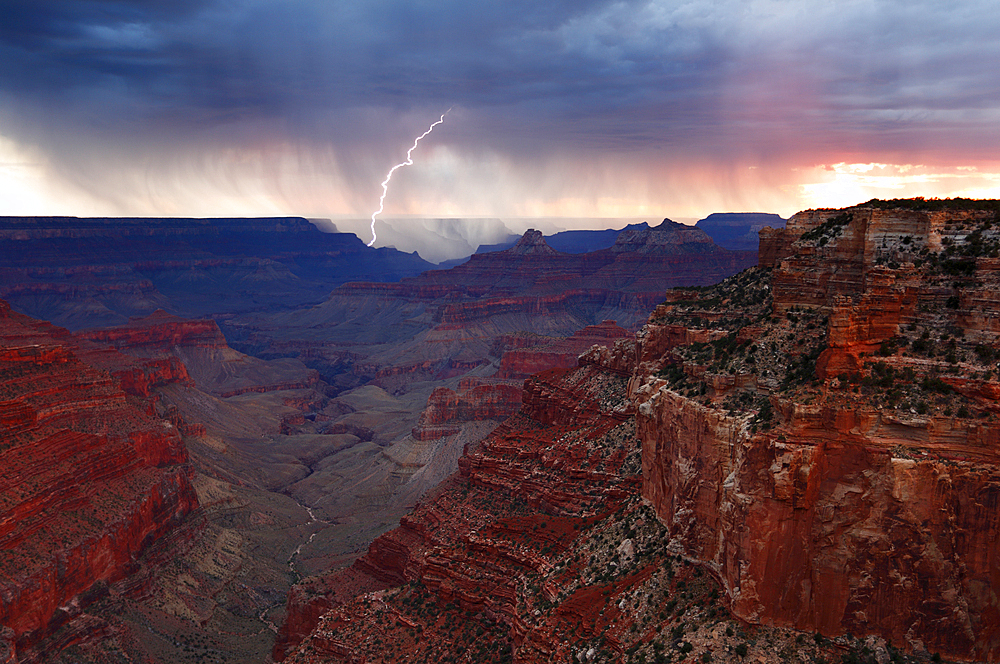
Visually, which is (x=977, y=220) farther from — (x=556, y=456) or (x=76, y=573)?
(x=76, y=573)

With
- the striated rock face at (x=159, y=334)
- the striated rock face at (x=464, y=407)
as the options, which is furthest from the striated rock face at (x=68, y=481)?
the striated rock face at (x=159, y=334)

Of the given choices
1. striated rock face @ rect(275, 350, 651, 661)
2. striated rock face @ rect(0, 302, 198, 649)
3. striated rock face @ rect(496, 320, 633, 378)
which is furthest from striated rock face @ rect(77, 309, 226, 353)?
striated rock face @ rect(275, 350, 651, 661)

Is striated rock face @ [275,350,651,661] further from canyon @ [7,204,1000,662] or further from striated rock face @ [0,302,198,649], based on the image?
striated rock face @ [0,302,198,649]

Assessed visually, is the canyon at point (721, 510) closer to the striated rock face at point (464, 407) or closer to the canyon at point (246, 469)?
the canyon at point (246, 469)

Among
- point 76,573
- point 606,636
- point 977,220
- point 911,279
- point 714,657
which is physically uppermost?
point 977,220

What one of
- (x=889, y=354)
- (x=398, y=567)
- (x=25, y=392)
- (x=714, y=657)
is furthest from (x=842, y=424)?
(x=25, y=392)

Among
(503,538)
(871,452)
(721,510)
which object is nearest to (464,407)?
(503,538)

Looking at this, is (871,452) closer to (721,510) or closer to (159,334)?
(721,510)
